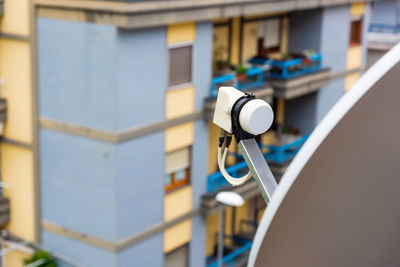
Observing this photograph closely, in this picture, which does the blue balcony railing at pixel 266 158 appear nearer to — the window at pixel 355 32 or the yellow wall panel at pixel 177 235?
the yellow wall panel at pixel 177 235

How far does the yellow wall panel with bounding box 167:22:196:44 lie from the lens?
18719 millimetres

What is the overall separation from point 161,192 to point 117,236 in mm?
1749

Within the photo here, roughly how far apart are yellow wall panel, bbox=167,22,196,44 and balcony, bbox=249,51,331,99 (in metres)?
4.48

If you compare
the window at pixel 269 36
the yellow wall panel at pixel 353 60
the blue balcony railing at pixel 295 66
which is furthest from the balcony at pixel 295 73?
the yellow wall panel at pixel 353 60

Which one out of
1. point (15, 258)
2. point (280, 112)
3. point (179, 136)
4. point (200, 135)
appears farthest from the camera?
point (280, 112)

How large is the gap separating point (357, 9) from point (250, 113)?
24662 millimetres

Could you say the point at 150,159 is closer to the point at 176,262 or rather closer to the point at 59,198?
the point at 59,198

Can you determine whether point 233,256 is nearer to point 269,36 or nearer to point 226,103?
point 269,36

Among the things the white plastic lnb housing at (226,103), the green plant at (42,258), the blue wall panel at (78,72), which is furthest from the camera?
the green plant at (42,258)

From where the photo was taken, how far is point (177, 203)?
2039 centimetres

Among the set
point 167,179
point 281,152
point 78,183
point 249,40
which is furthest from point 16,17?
point 281,152

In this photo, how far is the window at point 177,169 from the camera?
1992cm

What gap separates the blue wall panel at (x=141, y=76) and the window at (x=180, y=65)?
39 cm

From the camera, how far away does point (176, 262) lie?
2144 cm
